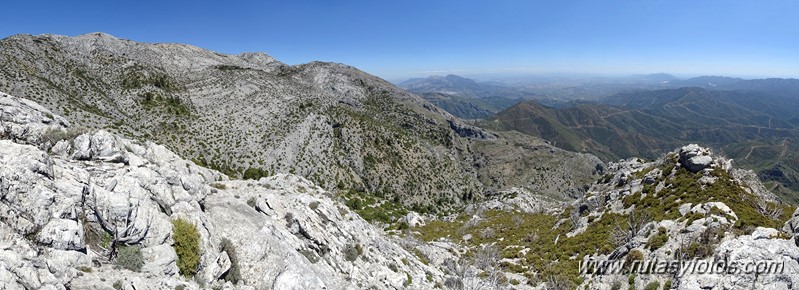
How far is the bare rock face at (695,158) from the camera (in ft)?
120

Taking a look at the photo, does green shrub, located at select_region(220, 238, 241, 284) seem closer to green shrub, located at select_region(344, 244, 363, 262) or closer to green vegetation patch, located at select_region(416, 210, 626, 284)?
green shrub, located at select_region(344, 244, 363, 262)

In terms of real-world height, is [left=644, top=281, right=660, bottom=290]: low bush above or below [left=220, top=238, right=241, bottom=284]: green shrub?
below

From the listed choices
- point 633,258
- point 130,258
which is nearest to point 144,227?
point 130,258

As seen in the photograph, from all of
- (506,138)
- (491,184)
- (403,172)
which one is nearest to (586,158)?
(506,138)

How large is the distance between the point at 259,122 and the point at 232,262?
81554 millimetres

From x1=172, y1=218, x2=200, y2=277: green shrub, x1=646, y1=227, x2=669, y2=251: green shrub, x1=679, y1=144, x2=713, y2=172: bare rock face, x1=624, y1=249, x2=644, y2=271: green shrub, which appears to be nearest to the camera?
x1=172, y1=218, x2=200, y2=277: green shrub

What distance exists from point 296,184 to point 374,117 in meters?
107

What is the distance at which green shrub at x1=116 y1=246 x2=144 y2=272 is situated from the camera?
14.4 metres

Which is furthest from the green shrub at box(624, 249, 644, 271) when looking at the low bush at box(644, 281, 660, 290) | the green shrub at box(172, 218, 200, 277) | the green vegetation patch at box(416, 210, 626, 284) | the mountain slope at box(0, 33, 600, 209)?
the mountain slope at box(0, 33, 600, 209)

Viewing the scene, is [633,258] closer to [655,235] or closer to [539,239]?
[655,235]

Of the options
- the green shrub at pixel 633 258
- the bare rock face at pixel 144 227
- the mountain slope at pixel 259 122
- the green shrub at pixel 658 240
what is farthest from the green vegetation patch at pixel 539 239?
the mountain slope at pixel 259 122

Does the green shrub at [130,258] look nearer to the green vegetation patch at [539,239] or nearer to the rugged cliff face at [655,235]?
the rugged cliff face at [655,235]

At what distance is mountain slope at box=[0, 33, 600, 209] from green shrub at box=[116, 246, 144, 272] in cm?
5725

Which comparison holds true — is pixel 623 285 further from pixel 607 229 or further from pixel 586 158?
pixel 586 158
